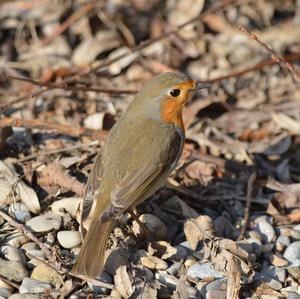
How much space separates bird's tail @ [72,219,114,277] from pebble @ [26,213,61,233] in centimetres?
31

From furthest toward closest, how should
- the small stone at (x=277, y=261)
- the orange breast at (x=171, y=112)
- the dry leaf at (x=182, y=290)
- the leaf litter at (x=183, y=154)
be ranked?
1. the orange breast at (x=171, y=112)
2. the small stone at (x=277, y=261)
3. the leaf litter at (x=183, y=154)
4. the dry leaf at (x=182, y=290)

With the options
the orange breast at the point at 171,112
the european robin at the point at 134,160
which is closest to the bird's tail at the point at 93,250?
the european robin at the point at 134,160

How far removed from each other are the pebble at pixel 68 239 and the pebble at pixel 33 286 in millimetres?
351

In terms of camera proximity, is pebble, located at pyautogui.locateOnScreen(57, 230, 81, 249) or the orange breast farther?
the orange breast

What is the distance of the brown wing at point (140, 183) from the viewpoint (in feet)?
13.0

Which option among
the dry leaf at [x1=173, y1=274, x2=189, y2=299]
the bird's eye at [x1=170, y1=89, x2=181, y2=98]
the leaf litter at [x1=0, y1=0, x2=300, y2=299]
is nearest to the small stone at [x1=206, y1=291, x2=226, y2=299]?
the leaf litter at [x1=0, y1=0, x2=300, y2=299]

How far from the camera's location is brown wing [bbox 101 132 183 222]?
3964mm

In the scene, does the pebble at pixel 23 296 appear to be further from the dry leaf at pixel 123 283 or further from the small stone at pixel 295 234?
the small stone at pixel 295 234

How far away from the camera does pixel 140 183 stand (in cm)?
412

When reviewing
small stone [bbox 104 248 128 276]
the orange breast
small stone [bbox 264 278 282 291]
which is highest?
the orange breast

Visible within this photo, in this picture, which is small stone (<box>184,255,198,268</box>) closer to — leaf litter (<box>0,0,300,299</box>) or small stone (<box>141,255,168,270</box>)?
leaf litter (<box>0,0,300,299</box>)

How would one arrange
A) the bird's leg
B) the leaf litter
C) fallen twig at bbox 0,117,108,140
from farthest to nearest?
fallen twig at bbox 0,117,108,140 → the bird's leg → the leaf litter

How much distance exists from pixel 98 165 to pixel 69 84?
154cm

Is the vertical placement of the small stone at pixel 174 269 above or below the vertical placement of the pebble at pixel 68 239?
below
